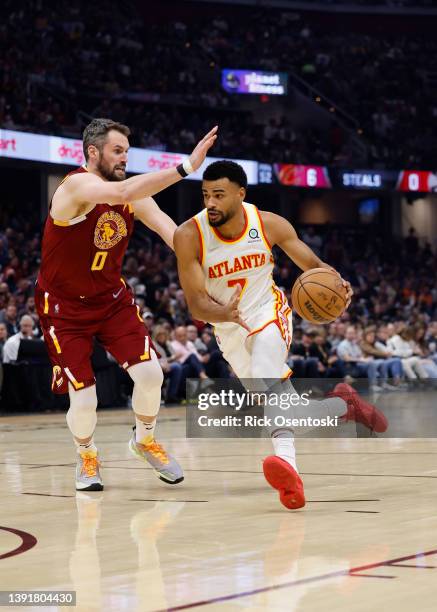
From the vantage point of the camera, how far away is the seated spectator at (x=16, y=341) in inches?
579

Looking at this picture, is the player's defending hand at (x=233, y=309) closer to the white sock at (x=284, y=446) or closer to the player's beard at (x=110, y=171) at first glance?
the white sock at (x=284, y=446)

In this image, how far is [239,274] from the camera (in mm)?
6504

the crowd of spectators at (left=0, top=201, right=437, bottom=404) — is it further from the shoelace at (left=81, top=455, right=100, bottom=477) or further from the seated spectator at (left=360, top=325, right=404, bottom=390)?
the shoelace at (left=81, top=455, right=100, bottom=477)

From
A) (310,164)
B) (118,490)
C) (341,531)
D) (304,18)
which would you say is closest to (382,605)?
(341,531)

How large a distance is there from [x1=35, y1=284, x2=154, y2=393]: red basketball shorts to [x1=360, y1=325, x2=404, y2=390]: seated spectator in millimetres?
13202

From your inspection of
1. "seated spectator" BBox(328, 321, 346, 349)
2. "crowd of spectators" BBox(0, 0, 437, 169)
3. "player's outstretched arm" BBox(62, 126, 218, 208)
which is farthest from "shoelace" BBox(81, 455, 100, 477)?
"crowd of spectators" BBox(0, 0, 437, 169)

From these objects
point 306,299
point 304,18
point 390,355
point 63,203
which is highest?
point 304,18

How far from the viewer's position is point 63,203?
6.62m

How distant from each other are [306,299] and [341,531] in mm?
1699

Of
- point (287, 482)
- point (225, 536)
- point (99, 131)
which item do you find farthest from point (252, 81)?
Result: point (225, 536)

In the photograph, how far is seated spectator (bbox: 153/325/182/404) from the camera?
16.6 meters

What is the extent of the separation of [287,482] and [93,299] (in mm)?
1914

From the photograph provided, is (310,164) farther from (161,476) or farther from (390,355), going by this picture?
(161,476)

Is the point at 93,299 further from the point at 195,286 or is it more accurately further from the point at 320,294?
the point at 320,294
